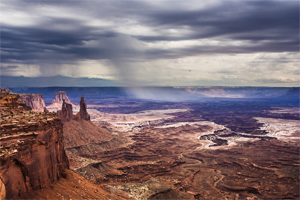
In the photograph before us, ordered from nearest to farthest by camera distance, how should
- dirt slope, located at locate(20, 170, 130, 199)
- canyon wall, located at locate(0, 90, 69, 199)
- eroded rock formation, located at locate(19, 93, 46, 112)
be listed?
canyon wall, located at locate(0, 90, 69, 199) < dirt slope, located at locate(20, 170, 130, 199) < eroded rock formation, located at locate(19, 93, 46, 112)

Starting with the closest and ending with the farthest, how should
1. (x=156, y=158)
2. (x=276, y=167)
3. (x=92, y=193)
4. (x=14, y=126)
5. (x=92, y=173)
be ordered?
1. (x=14, y=126)
2. (x=92, y=193)
3. (x=92, y=173)
4. (x=276, y=167)
5. (x=156, y=158)

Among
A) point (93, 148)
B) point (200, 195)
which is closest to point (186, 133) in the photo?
point (93, 148)

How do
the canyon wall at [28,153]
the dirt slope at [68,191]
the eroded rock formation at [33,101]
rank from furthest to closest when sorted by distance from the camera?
the eroded rock formation at [33,101], the dirt slope at [68,191], the canyon wall at [28,153]

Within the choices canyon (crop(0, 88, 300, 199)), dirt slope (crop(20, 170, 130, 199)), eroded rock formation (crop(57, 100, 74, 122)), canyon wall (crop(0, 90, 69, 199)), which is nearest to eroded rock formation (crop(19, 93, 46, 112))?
eroded rock formation (crop(57, 100, 74, 122))

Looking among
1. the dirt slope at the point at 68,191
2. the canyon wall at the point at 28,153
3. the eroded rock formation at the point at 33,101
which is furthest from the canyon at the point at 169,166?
the eroded rock formation at the point at 33,101

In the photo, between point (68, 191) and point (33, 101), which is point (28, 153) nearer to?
point (68, 191)

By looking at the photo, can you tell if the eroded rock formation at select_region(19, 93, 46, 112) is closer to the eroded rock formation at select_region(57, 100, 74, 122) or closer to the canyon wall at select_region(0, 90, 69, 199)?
the eroded rock formation at select_region(57, 100, 74, 122)

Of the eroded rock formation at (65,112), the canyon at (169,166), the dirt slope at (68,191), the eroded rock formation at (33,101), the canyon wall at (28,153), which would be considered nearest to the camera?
the canyon wall at (28,153)

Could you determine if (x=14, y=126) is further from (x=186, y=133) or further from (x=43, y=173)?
(x=186, y=133)

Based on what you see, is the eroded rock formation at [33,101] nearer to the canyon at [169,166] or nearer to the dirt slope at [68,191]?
the canyon at [169,166]
